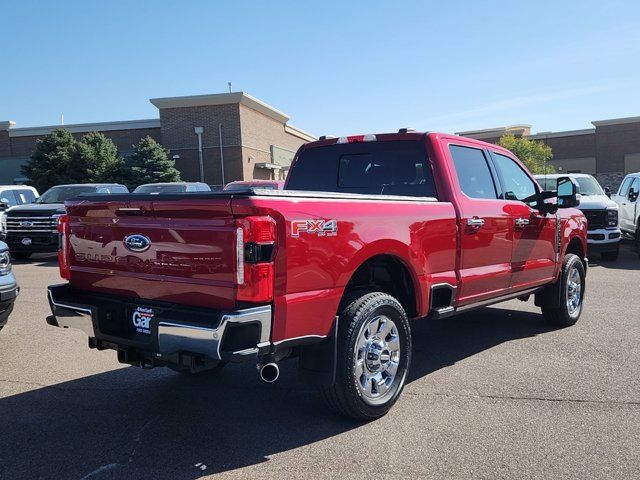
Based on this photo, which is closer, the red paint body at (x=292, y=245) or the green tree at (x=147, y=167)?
the red paint body at (x=292, y=245)

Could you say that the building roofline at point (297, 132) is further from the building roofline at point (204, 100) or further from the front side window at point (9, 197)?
the front side window at point (9, 197)

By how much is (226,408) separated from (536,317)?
4850 mm

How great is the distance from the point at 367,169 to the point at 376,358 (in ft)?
6.72

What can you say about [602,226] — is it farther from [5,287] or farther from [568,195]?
[5,287]

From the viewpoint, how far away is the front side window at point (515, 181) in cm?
588

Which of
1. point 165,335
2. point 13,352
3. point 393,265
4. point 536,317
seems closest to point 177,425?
point 165,335

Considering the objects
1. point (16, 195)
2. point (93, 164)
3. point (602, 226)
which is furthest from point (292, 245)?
point (93, 164)

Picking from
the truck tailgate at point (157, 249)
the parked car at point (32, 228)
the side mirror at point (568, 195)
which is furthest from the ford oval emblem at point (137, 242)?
the parked car at point (32, 228)

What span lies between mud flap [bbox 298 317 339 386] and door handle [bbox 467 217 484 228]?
1.83m

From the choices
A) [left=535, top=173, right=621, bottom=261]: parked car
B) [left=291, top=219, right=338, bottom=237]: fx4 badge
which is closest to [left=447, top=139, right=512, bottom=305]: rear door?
[left=291, top=219, right=338, bottom=237]: fx4 badge

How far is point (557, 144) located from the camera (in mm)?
54812

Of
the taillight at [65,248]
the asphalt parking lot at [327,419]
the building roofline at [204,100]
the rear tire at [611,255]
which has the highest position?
the building roofline at [204,100]

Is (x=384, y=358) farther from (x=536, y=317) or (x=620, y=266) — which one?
(x=620, y=266)

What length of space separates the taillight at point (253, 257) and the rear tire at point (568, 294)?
15.4 feet
